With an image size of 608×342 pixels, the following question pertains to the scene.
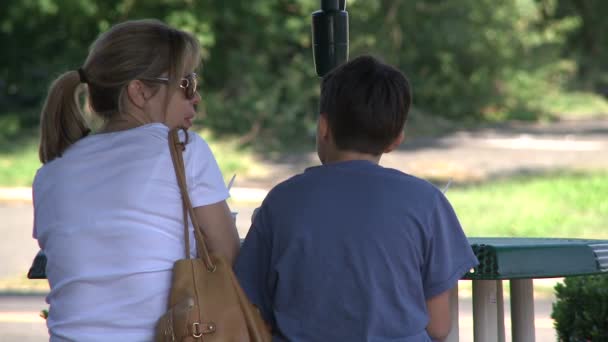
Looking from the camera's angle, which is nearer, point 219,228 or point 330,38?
point 219,228

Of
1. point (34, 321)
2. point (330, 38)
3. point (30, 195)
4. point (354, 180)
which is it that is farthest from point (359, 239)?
point (30, 195)

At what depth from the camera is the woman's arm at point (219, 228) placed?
2.47 m

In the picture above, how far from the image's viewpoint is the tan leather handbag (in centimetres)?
231

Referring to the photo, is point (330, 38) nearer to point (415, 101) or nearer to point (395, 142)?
point (395, 142)

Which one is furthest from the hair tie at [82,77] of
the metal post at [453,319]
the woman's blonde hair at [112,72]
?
the metal post at [453,319]

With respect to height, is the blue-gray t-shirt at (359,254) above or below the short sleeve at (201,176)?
below

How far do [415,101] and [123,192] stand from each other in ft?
72.1

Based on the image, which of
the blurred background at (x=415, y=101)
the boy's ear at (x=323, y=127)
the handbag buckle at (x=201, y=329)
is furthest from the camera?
the blurred background at (x=415, y=101)

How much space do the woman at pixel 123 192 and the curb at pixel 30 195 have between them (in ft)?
35.1

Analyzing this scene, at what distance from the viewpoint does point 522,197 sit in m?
12.8

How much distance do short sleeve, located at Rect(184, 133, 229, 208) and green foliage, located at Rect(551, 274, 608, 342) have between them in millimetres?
2511

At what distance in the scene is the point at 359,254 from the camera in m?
2.40

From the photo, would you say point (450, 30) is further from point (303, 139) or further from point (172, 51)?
point (172, 51)

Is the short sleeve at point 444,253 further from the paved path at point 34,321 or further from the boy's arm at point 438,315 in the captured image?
the paved path at point 34,321
